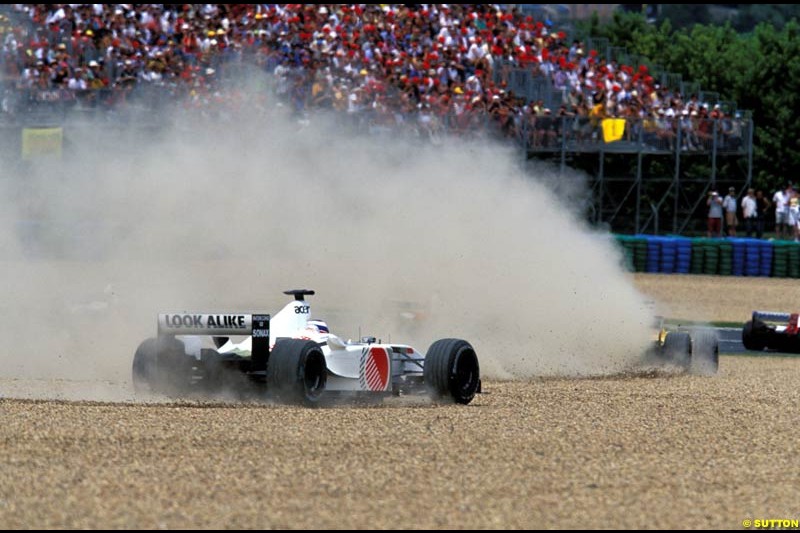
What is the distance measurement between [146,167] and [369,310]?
5.55 m

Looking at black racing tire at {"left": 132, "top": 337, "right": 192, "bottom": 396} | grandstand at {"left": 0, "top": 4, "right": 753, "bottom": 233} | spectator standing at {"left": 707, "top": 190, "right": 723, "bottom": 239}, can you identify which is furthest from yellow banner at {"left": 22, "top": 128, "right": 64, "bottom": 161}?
spectator standing at {"left": 707, "top": 190, "right": 723, "bottom": 239}

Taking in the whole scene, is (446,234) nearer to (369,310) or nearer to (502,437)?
(369,310)

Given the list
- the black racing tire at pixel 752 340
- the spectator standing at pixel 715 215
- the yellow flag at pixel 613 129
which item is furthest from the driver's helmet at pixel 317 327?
the spectator standing at pixel 715 215

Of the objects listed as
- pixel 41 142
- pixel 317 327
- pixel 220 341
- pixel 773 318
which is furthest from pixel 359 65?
pixel 317 327

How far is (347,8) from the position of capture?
111 ft

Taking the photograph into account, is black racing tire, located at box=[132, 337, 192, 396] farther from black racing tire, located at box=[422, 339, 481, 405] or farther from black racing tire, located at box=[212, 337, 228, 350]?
black racing tire, located at box=[422, 339, 481, 405]

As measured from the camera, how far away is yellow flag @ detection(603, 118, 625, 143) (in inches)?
1324

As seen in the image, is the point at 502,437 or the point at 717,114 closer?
the point at 502,437

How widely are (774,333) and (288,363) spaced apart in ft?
42.5

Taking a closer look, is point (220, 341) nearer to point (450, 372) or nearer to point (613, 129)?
point (450, 372)

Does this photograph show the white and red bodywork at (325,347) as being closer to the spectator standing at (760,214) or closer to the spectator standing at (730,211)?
the spectator standing at (730,211)

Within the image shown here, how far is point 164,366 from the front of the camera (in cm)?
1266

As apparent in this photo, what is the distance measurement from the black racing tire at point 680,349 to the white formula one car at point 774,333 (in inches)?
228

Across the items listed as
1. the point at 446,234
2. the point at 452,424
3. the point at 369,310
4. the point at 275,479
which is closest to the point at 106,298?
the point at 369,310
